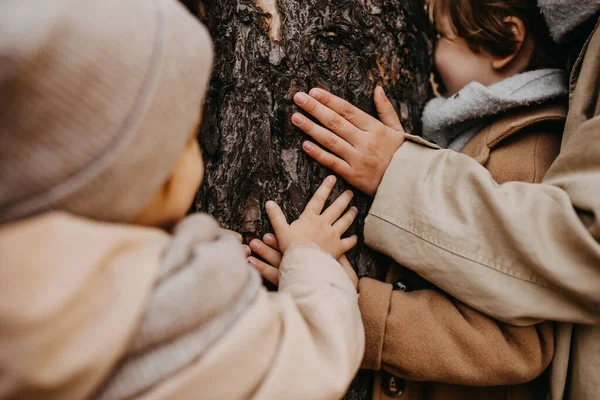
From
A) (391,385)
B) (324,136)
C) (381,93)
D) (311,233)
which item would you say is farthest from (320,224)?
(391,385)

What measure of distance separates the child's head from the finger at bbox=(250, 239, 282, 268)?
38.2 inches

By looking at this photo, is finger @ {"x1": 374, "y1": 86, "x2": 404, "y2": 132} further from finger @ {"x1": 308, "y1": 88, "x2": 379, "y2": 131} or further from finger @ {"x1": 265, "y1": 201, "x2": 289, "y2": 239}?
finger @ {"x1": 265, "y1": 201, "x2": 289, "y2": 239}

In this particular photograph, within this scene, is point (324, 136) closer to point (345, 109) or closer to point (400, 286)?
point (345, 109)

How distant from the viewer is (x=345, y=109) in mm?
1419

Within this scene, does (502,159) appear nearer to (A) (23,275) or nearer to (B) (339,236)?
(B) (339,236)

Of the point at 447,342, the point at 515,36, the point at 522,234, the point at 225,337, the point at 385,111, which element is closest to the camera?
the point at 225,337

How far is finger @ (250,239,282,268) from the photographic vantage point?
137 cm

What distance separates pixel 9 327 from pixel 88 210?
21 cm

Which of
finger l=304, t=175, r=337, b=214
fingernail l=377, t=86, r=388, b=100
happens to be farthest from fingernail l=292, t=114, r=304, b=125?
fingernail l=377, t=86, r=388, b=100

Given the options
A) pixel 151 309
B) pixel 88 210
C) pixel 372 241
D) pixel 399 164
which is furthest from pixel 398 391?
pixel 88 210

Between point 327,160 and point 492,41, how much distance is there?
2.66 feet

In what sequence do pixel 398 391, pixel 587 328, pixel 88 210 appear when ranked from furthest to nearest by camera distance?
pixel 398 391, pixel 587 328, pixel 88 210

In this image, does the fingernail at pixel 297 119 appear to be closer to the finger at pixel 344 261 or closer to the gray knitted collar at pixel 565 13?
the finger at pixel 344 261

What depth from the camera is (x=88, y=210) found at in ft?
2.53
